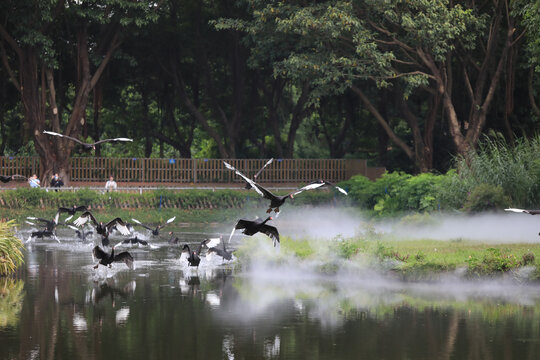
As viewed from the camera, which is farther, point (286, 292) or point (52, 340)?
point (286, 292)

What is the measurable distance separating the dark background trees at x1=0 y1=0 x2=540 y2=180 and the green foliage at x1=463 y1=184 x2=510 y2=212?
7333 mm

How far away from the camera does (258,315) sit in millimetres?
14438

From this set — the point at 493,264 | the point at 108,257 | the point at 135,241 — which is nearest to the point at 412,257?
the point at 493,264

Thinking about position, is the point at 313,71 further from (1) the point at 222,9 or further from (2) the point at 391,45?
(1) the point at 222,9

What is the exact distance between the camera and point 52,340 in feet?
39.7

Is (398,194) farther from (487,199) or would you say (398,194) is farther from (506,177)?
(487,199)

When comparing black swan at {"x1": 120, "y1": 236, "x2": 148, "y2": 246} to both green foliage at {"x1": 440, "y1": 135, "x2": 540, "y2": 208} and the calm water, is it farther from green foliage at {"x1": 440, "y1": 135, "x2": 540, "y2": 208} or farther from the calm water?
green foliage at {"x1": 440, "y1": 135, "x2": 540, "y2": 208}

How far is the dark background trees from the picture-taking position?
122ft

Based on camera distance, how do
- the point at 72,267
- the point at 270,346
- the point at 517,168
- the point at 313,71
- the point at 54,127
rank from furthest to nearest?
the point at 54,127 < the point at 313,71 < the point at 517,168 < the point at 72,267 < the point at 270,346

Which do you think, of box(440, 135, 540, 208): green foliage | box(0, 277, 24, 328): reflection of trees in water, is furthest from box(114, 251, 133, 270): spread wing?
box(440, 135, 540, 208): green foliage

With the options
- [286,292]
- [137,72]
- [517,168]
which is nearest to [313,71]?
[517,168]

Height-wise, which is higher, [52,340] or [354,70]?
[354,70]

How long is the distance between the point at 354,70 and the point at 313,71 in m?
3.09

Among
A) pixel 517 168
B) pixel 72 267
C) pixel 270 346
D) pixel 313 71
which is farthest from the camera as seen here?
pixel 313 71
